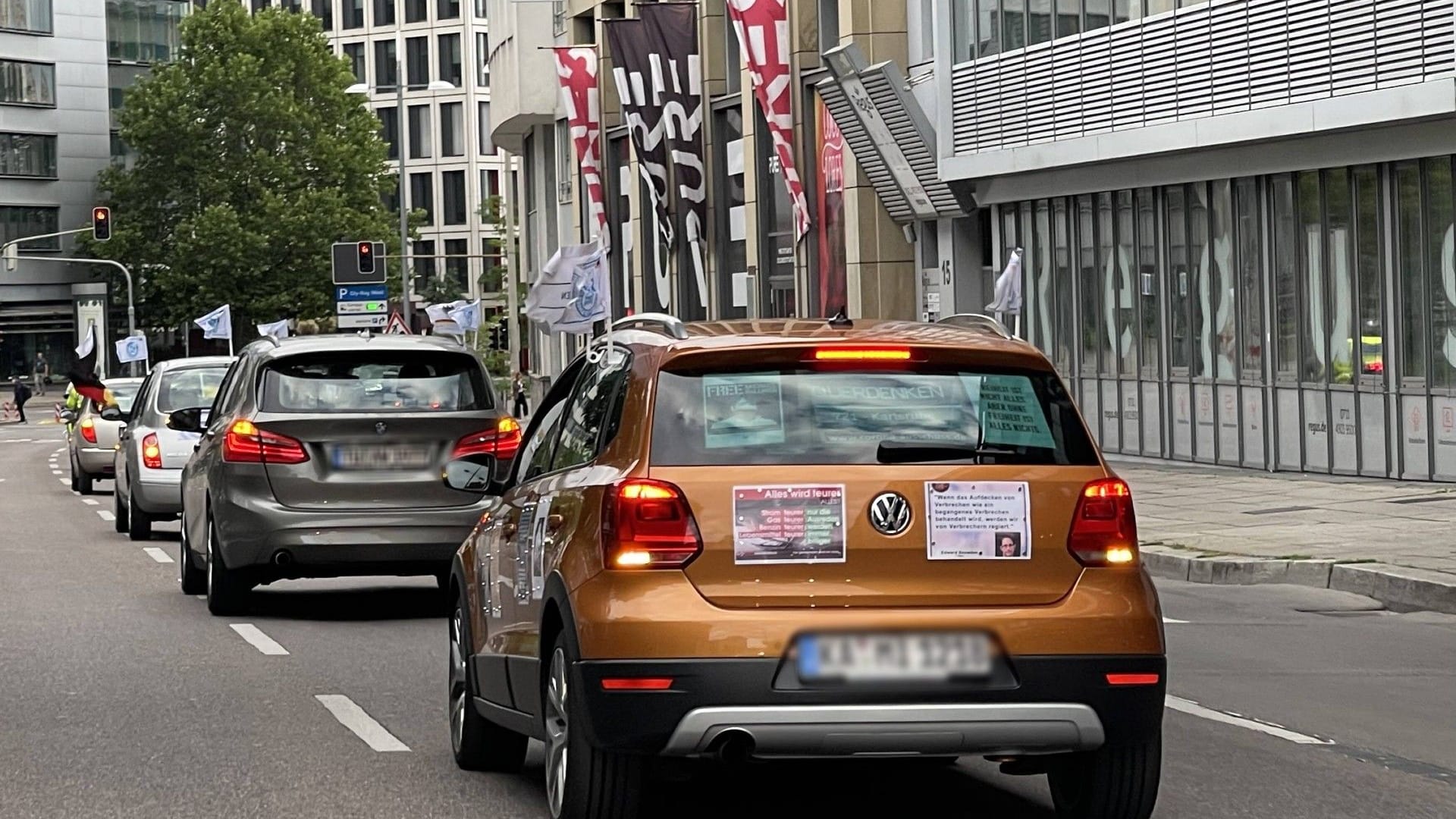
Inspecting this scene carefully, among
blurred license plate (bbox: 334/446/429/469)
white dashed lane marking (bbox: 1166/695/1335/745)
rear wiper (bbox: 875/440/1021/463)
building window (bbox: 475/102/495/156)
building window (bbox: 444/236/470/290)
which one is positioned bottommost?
white dashed lane marking (bbox: 1166/695/1335/745)

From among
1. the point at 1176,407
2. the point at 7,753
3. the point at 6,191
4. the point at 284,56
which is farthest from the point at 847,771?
the point at 6,191

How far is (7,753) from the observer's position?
8.96m

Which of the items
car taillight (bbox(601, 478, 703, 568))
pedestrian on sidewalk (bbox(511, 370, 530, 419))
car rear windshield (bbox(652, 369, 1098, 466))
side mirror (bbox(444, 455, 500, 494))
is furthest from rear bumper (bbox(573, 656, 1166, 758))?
pedestrian on sidewalk (bbox(511, 370, 530, 419))

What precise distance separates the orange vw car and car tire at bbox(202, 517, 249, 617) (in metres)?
7.62

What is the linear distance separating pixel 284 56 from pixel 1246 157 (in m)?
67.8

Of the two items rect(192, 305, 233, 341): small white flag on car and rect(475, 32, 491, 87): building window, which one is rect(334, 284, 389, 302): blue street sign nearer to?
rect(192, 305, 233, 341): small white flag on car

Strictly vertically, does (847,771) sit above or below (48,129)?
below

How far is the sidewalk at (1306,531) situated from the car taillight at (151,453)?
28.1 ft

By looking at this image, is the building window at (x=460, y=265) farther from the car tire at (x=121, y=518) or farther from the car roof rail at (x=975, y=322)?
the car roof rail at (x=975, y=322)

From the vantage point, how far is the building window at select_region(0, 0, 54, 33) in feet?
334

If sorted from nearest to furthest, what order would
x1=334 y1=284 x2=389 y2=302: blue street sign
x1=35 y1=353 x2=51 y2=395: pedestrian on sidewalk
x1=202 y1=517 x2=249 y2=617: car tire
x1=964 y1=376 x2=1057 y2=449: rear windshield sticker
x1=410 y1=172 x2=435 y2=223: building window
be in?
x1=964 y1=376 x2=1057 y2=449: rear windshield sticker, x1=202 y1=517 x2=249 y2=617: car tire, x1=334 y1=284 x2=389 y2=302: blue street sign, x1=35 y1=353 x2=51 y2=395: pedestrian on sidewalk, x1=410 y1=172 x2=435 y2=223: building window

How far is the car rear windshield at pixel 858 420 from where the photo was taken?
6527mm

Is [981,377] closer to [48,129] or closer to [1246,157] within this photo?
[1246,157]

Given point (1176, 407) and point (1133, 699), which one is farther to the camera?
point (1176, 407)
